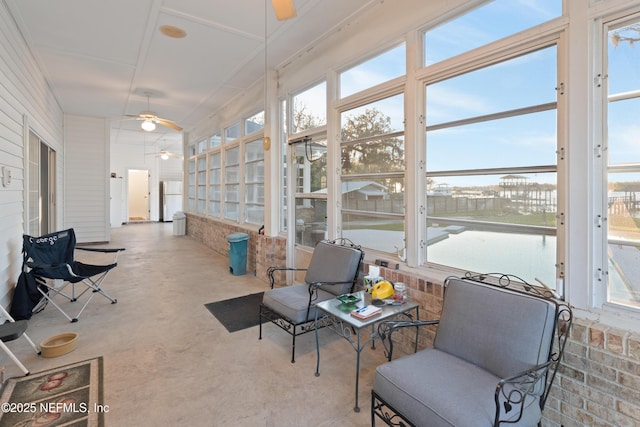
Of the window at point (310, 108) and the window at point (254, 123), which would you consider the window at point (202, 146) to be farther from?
the window at point (310, 108)

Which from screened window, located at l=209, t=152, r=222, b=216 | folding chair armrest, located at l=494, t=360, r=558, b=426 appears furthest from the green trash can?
folding chair armrest, located at l=494, t=360, r=558, b=426

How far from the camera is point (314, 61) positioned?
12.8ft

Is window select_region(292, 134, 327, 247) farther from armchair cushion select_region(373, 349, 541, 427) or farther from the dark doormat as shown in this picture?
armchair cushion select_region(373, 349, 541, 427)

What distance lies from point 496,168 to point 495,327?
3.61 ft

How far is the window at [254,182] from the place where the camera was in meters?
5.52

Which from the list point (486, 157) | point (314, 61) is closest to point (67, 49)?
point (314, 61)

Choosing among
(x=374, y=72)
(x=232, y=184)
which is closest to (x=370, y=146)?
(x=374, y=72)

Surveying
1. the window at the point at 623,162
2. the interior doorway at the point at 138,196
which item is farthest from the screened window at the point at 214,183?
the interior doorway at the point at 138,196

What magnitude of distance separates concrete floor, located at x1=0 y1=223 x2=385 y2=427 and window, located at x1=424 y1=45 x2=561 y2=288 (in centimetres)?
130

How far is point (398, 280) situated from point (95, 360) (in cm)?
266

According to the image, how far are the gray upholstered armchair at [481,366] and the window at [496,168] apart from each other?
1.18ft

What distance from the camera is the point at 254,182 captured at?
572 centimetres

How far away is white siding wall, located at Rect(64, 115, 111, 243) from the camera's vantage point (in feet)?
24.5

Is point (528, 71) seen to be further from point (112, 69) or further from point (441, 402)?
point (112, 69)
